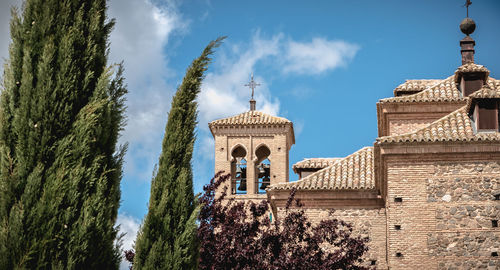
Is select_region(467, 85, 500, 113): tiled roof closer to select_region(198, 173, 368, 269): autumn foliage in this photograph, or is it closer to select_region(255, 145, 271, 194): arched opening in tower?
select_region(198, 173, 368, 269): autumn foliage

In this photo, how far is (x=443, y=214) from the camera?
599 inches

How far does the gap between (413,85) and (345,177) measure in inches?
203

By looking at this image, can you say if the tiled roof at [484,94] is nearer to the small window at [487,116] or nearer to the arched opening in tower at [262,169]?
the small window at [487,116]

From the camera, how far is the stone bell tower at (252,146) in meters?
38.6

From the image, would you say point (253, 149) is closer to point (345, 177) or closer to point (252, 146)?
point (252, 146)

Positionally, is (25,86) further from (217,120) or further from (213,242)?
(217,120)

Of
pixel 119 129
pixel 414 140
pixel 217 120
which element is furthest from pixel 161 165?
pixel 217 120

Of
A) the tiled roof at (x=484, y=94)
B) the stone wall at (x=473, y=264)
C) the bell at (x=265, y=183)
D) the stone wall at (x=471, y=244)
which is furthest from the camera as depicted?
the bell at (x=265, y=183)

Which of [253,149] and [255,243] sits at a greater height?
[253,149]

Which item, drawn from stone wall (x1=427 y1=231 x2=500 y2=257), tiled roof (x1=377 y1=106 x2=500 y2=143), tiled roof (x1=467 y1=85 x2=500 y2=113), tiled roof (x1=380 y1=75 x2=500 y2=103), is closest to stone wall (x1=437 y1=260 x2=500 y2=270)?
stone wall (x1=427 y1=231 x2=500 y2=257)

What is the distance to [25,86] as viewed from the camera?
295 inches

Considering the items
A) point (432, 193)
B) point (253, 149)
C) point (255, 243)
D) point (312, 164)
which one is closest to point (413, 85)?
point (312, 164)

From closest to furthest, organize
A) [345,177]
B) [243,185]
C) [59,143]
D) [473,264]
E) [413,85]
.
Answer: [59,143], [473,264], [345,177], [413,85], [243,185]

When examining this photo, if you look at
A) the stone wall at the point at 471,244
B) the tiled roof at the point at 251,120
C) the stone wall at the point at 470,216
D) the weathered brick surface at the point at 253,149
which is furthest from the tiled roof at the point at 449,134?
the tiled roof at the point at 251,120
